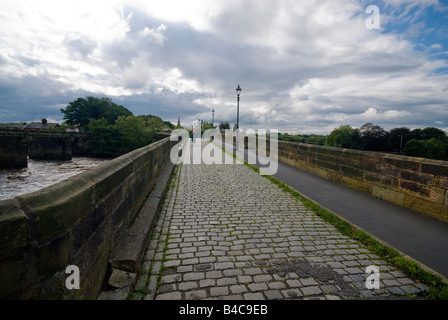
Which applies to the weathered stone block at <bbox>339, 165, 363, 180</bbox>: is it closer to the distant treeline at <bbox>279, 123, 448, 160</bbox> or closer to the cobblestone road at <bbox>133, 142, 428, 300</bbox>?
the cobblestone road at <bbox>133, 142, 428, 300</bbox>

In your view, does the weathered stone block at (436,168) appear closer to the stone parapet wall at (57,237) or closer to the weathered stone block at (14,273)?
the stone parapet wall at (57,237)

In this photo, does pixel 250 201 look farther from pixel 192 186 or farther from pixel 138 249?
pixel 138 249

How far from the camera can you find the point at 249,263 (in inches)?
117

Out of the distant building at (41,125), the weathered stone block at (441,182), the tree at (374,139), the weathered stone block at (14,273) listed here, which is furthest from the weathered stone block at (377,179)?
the distant building at (41,125)

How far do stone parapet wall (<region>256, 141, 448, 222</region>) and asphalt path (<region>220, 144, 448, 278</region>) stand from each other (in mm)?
194

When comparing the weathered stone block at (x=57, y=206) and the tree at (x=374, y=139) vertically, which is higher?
the tree at (x=374, y=139)

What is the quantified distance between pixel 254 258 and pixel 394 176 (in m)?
4.30

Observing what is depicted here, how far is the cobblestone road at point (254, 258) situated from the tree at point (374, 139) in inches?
2575

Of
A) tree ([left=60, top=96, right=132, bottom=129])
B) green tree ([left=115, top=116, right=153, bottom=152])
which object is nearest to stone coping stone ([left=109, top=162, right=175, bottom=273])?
green tree ([left=115, top=116, right=153, bottom=152])

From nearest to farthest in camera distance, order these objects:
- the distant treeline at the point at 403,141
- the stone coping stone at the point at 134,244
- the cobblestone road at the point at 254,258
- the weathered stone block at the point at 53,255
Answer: the weathered stone block at the point at 53,255 → the cobblestone road at the point at 254,258 → the stone coping stone at the point at 134,244 → the distant treeline at the point at 403,141

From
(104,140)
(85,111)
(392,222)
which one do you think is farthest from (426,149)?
(85,111)

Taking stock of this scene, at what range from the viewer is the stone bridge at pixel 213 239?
1.50 m
